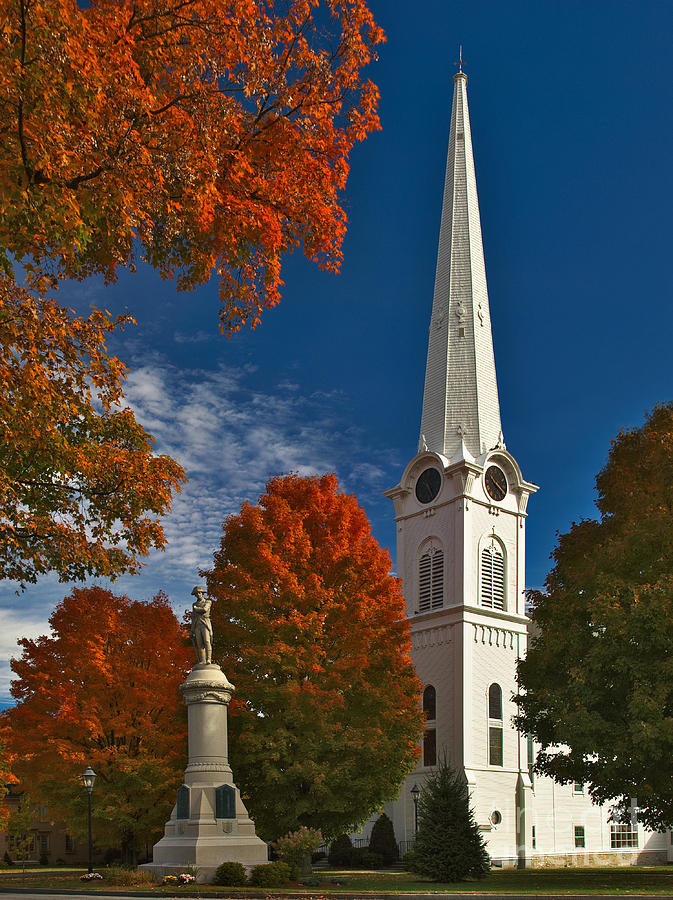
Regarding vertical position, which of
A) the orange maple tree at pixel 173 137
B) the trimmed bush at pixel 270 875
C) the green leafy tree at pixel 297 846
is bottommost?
the trimmed bush at pixel 270 875

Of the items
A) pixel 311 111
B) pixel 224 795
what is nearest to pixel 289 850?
pixel 224 795

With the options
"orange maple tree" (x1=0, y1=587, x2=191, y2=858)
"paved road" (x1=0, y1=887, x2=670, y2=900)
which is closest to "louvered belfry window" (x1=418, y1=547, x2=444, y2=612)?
"orange maple tree" (x1=0, y1=587, x2=191, y2=858)

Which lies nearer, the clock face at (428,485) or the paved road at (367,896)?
the paved road at (367,896)

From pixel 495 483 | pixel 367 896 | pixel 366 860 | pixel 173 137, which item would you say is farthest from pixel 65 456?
pixel 495 483

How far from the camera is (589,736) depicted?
2166cm

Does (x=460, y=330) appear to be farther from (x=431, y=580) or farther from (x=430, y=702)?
(x=430, y=702)

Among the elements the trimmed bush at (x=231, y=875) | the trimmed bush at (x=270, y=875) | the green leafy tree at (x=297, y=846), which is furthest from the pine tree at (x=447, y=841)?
the trimmed bush at (x=231, y=875)

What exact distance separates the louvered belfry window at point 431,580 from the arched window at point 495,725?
5.44 meters

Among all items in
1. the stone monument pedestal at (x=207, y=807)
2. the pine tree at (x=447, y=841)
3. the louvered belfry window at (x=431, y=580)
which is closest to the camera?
the stone monument pedestal at (x=207, y=807)

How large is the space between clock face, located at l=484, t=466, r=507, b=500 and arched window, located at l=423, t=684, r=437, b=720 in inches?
458

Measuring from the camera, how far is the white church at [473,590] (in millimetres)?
46000

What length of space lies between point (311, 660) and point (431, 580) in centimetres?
2464

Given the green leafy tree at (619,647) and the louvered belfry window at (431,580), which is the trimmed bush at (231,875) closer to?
the green leafy tree at (619,647)

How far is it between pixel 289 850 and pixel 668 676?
10.1 meters
